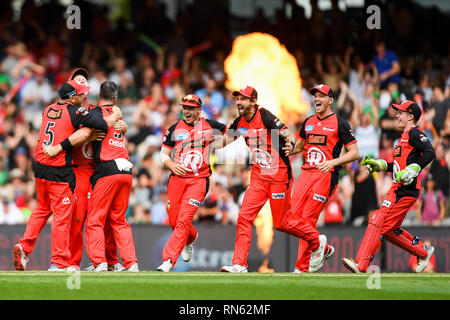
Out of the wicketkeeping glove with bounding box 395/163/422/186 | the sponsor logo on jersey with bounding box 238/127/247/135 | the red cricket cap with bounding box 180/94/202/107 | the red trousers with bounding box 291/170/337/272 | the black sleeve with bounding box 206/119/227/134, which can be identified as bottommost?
the red trousers with bounding box 291/170/337/272

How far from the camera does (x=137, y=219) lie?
57.9 feet

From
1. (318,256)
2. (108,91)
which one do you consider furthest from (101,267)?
(318,256)

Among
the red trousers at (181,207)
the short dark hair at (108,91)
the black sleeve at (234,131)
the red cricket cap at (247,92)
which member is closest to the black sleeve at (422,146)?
the red cricket cap at (247,92)

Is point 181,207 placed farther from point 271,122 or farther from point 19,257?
point 19,257

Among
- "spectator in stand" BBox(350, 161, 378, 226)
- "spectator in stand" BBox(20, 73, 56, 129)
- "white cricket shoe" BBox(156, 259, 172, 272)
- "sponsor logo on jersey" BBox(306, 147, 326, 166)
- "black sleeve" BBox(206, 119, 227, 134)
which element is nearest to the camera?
"white cricket shoe" BBox(156, 259, 172, 272)

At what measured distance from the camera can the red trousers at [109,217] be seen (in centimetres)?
1161

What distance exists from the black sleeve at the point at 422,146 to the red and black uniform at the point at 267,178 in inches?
69.7

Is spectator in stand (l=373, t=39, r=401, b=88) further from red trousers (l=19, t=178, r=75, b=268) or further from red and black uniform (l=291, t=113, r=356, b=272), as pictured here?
red trousers (l=19, t=178, r=75, b=268)

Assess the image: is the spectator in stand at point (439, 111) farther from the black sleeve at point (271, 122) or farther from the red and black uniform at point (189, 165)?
the red and black uniform at point (189, 165)

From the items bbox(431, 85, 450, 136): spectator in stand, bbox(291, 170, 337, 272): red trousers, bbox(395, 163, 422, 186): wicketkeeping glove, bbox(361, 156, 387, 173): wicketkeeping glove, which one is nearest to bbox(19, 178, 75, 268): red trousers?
bbox(291, 170, 337, 272): red trousers

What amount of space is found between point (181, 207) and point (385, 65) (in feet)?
31.7

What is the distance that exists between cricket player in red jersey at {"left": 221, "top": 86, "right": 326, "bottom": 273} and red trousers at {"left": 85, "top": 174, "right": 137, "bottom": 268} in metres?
1.54

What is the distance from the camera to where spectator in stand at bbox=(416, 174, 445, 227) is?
1750cm
